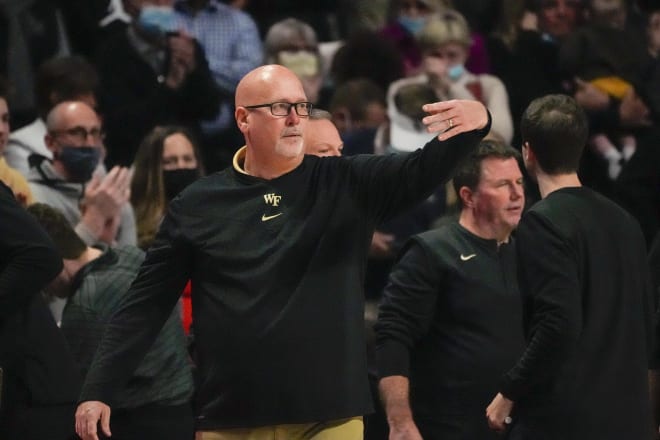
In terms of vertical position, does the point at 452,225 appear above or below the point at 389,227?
above

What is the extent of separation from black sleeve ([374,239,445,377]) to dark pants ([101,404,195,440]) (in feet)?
3.10

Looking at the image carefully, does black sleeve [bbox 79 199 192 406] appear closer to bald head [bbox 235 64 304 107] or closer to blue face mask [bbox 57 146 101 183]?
bald head [bbox 235 64 304 107]

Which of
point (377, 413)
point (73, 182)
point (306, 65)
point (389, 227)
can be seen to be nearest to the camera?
point (377, 413)

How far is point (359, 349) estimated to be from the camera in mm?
5543

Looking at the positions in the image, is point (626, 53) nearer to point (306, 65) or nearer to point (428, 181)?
point (306, 65)

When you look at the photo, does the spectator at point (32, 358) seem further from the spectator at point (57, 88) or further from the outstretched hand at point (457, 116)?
the spectator at point (57, 88)

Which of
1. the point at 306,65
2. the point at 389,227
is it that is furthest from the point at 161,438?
the point at 306,65

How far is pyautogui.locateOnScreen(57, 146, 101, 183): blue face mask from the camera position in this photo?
8.72 metres

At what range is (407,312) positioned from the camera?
6.57 meters

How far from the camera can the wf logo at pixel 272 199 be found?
5.55 metres

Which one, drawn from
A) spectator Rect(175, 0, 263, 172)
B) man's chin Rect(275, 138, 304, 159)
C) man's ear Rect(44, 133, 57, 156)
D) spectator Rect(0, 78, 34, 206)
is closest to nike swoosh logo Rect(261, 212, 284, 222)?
man's chin Rect(275, 138, 304, 159)

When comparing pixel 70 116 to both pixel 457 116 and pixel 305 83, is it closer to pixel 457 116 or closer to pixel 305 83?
pixel 305 83

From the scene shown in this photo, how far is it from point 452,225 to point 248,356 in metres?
1.63

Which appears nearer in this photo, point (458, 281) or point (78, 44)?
point (458, 281)
